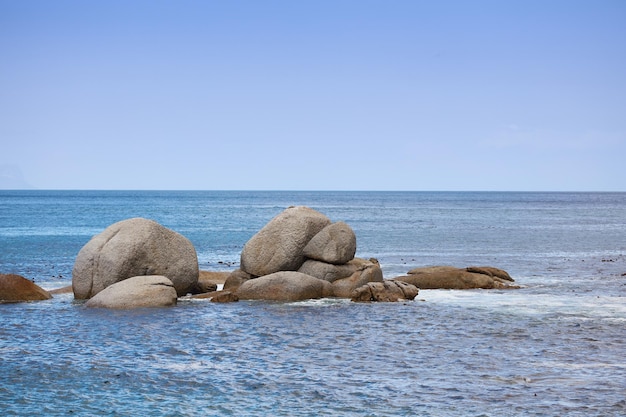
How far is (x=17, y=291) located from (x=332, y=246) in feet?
41.0

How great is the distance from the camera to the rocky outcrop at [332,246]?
33062mm

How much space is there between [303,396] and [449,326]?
911 centimetres

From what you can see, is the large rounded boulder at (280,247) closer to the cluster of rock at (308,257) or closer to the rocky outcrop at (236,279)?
the cluster of rock at (308,257)

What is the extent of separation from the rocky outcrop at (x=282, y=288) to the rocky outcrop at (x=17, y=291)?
7687 mm

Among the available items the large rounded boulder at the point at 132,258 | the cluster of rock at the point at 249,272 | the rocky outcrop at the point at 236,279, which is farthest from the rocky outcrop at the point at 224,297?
the rocky outcrop at the point at 236,279

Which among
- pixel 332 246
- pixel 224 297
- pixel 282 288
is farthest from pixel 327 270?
pixel 224 297

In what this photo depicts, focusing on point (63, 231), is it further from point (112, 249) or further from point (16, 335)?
point (16, 335)

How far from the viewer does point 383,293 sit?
30984 millimetres

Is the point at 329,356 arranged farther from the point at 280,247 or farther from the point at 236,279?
the point at 236,279

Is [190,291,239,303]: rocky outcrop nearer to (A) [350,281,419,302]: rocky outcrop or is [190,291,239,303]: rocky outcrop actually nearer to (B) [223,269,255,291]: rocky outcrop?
(B) [223,269,255,291]: rocky outcrop

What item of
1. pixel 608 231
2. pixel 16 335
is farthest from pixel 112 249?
pixel 608 231

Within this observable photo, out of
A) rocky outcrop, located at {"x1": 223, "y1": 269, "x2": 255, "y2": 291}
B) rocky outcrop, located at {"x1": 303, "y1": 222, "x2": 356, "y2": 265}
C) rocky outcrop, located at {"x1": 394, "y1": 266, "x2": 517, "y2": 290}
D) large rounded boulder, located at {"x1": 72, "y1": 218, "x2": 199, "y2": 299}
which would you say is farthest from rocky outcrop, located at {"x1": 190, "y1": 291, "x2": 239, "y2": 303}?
rocky outcrop, located at {"x1": 394, "y1": 266, "x2": 517, "y2": 290}

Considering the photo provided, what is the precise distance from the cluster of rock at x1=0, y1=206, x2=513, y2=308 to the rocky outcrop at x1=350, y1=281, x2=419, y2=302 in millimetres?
39

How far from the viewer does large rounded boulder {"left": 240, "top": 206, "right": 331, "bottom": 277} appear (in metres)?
33.4
